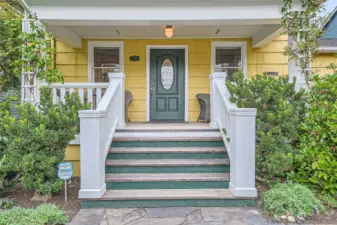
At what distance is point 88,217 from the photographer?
9.50 feet

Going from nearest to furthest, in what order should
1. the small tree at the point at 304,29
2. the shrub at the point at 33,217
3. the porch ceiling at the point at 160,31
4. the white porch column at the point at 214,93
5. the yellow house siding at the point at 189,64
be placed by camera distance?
1. the shrub at the point at 33,217
2. the small tree at the point at 304,29
3. the white porch column at the point at 214,93
4. the porch ceiling at the point at 160,31
5. the yellow house siding at the point at 189,64

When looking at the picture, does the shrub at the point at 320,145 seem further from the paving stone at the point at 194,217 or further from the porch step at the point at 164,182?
the paving stone at the point at 194,217

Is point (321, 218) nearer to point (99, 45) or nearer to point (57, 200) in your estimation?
point (57, 200)

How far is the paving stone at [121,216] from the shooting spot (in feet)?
9.23

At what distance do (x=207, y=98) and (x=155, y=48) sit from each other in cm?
171

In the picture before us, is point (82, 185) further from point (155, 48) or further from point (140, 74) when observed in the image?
point (155, 48)

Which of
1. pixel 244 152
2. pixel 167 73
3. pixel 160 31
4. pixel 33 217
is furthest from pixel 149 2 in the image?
pixel 33 217

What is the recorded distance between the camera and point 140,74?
6.12m

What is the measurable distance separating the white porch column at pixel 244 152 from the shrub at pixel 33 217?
2045mm

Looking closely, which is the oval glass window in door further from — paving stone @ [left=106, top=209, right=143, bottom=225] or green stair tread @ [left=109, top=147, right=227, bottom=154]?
paving stone @ [left=106, top=209, right=143, bottom=225]

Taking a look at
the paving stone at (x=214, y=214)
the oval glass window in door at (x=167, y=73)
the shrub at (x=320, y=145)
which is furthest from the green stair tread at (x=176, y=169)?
the oval glass window in door at (x=167, y=73)

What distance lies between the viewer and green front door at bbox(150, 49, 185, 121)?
6.14 m

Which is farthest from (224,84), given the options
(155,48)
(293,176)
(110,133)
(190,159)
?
(155,48)

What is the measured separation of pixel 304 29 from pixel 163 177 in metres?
3.12
